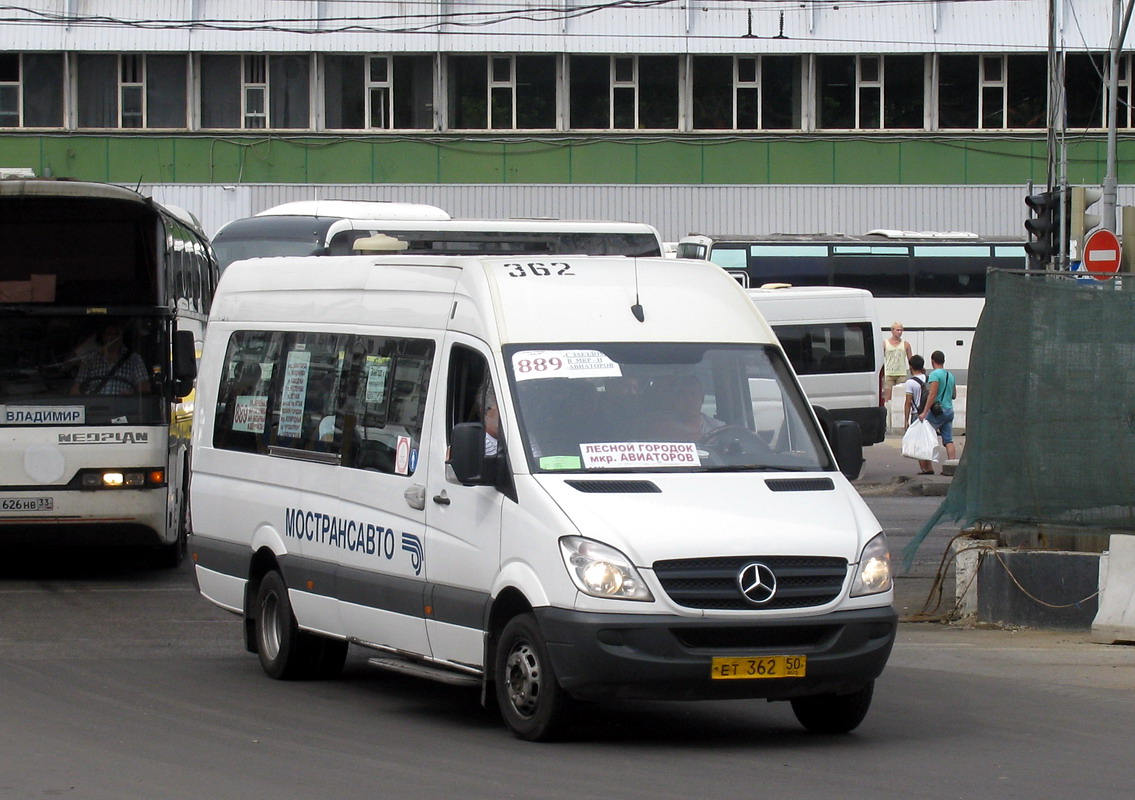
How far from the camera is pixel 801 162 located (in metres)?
44.2

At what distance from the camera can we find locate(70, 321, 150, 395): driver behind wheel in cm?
1473

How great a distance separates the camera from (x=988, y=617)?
40.3ft

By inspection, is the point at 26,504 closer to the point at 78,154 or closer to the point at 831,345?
the point at 831,345

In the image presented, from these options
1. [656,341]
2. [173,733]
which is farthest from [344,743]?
[656,341]

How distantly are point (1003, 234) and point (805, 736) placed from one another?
3776 cm

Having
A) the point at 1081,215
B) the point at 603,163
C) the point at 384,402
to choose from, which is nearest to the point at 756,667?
the point at 384,402

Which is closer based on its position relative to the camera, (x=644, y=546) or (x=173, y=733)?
(x=644, y=546)

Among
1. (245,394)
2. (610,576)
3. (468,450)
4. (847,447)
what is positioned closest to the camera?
(610,576)

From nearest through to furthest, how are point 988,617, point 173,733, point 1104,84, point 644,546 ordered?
point 644,546, point 173,733, point 988,617, point 1104,84

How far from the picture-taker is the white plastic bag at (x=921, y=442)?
24.1m

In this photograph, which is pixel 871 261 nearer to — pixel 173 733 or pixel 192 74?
pixel 192 74

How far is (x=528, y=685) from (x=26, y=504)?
7.66 metres

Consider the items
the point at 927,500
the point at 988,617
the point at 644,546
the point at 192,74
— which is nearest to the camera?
the point at 644,546

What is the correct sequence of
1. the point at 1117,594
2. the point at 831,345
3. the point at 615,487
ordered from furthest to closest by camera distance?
1. the point at 831,345
2. the point at 1117,594
3. the point at 615,487
